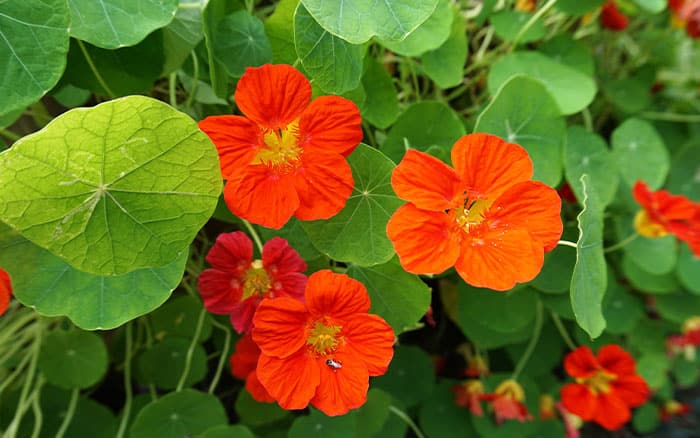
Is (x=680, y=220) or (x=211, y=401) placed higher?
(x=680, y=220)

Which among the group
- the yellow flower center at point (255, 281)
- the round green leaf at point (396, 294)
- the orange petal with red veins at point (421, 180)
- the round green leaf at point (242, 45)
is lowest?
the round green leaf at point (396, 294)

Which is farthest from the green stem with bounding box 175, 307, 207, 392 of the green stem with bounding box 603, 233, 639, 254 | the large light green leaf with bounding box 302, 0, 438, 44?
the green stem with bounding box 603, 233, 639, 254

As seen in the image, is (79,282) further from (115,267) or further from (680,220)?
(680,220)

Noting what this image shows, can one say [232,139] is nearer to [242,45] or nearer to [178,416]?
[242,45]

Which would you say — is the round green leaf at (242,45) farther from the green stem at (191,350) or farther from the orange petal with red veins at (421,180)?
the green stem at (191,350)

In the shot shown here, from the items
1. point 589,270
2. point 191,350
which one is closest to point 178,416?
point 191,350

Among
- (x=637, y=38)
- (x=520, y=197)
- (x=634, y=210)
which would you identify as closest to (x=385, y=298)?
(x=520, y=197)

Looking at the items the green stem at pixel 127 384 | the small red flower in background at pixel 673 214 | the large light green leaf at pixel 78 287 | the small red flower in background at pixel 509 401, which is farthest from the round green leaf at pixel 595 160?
the green stem at pixel 127 384
